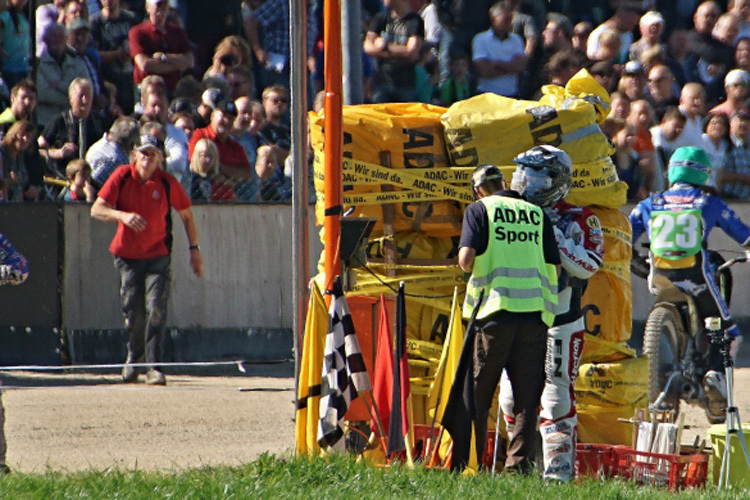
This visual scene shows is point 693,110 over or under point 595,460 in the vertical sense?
over

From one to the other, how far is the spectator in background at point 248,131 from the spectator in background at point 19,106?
198 cm

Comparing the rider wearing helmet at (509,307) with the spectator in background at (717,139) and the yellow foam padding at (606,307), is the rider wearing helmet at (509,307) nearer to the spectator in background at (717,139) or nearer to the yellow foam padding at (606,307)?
the yellow foam padding at (606,307)

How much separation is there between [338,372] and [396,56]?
7709mm

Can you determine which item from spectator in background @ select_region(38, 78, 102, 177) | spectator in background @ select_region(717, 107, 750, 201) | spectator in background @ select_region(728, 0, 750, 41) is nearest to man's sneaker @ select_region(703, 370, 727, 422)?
spectator in background @ select_region(717, 107, 750, 201)

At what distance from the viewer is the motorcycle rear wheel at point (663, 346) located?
8.89m

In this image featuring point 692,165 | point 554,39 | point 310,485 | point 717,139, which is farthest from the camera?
point 554,39

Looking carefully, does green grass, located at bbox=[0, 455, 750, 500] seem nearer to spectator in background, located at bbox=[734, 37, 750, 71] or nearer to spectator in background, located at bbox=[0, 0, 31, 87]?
spectator in background, located at bbox=[0, 0, 31, 87]

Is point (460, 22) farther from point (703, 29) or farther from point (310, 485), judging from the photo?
point (310, 485)

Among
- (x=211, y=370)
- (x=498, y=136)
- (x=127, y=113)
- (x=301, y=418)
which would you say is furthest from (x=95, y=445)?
(x=127, y=113)

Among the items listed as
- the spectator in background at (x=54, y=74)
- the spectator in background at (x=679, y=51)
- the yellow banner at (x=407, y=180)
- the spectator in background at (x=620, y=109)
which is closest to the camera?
the yellow banner at (x=407, y=180)

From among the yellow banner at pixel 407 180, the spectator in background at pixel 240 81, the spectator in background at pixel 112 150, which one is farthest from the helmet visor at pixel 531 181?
the spectator in background at pixel 240 81

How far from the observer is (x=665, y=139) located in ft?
43.6

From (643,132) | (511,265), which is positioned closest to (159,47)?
(643,132)

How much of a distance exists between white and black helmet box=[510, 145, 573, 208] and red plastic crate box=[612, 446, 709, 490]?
58.1 inches
